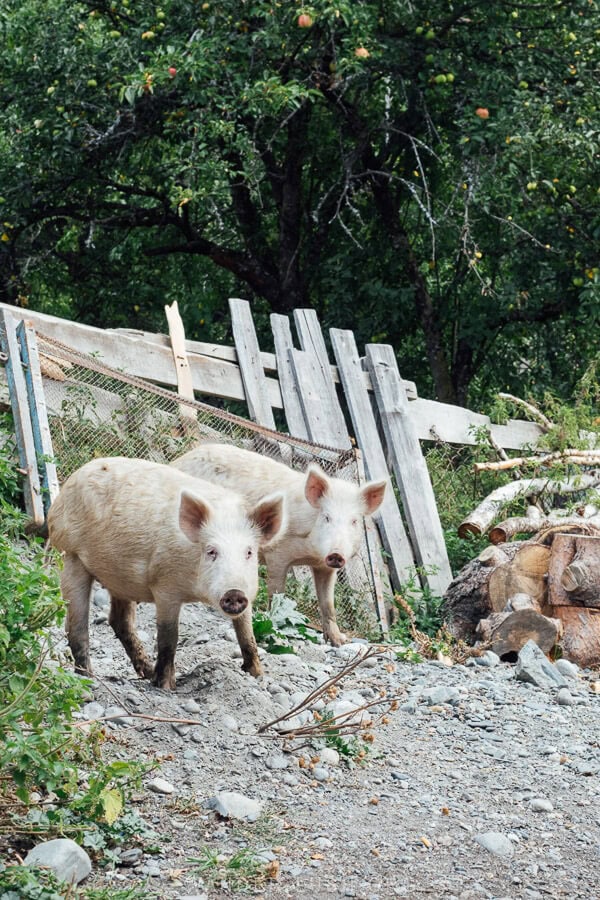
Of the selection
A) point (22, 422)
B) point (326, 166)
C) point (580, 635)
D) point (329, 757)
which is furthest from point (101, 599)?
point (326, 166)

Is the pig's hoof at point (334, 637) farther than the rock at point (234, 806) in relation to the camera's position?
Yes

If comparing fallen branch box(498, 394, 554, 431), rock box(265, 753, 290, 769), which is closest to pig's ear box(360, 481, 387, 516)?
rock box(265, 753, 290, 769)

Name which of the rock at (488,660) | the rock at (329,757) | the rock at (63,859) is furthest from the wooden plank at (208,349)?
the rock at (63,859)

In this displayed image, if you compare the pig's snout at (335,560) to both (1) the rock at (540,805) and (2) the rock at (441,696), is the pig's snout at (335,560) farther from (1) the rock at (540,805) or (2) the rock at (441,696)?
(1) the rock at (540,805)

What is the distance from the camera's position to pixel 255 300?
48.1ft

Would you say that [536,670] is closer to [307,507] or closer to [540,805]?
[307,507]

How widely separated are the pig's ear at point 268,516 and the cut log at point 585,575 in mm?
3252

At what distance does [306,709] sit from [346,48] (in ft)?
24.9

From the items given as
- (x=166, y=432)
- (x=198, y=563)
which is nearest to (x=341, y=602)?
(x=166, y=432)

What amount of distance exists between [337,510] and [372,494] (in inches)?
9.3

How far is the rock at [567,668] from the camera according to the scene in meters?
6.94

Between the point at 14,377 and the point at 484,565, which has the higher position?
the point at 14,377

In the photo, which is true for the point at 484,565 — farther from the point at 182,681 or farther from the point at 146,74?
the point at 146,74

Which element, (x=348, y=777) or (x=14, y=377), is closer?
(x=348, y=777)
